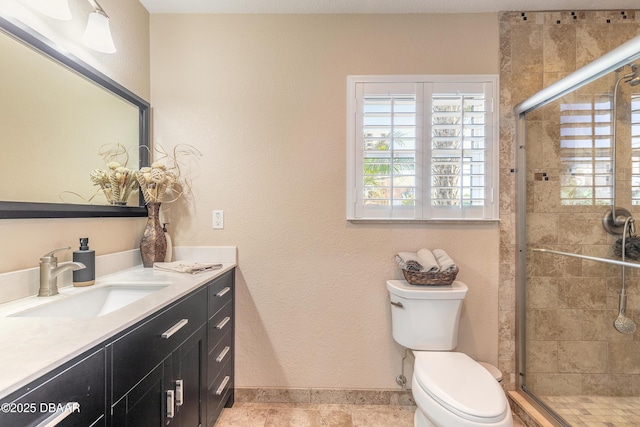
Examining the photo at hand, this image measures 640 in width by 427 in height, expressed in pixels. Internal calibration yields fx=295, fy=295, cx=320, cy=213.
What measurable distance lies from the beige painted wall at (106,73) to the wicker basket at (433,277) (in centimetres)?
161

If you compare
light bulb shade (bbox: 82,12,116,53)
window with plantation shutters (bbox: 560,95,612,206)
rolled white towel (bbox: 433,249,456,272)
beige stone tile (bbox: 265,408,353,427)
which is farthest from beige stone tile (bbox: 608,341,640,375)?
light bulb shade (bbox: 82,12,116,53)

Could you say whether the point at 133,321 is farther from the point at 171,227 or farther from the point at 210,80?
the point at 210,80

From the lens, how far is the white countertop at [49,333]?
0.58 metres

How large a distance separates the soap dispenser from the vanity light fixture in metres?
0.87

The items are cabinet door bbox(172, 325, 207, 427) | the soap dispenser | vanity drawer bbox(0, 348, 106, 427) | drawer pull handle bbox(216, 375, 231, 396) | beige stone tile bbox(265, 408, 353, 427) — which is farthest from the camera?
beige stone tile bbox(265, 408, 353, 427)

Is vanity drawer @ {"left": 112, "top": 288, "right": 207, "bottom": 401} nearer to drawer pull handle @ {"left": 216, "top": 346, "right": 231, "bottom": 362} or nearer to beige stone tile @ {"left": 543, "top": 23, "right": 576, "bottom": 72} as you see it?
drawer pull handle @ {"left": 216, "top": 346, "right": 231, "bottom": 362}

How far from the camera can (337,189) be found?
1.83 m

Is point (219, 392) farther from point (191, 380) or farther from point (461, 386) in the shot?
point (461, 386)

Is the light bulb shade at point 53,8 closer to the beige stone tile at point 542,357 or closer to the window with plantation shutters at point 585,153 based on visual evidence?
the window with plantation shutters at point 585,153

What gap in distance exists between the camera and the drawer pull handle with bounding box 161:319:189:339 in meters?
1.04

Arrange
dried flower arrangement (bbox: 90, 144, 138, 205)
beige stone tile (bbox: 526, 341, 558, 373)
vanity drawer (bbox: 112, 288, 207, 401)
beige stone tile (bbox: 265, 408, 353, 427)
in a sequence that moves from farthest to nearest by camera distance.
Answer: beige stone tile (bbox: 526, 341, 558, 373)
beige stone tile (bbox: 265, 408, 353, 427)
dried flower arrangement (bbox: 90, 144, 138, 205)
vanity drawer (bbox: 112, 288, 207, 401)

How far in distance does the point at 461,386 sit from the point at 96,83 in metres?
2.15

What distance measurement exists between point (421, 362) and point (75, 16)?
2272 mm

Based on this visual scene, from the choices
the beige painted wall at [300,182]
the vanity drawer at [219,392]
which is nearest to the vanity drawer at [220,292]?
the beige painted wall at [300,182]
